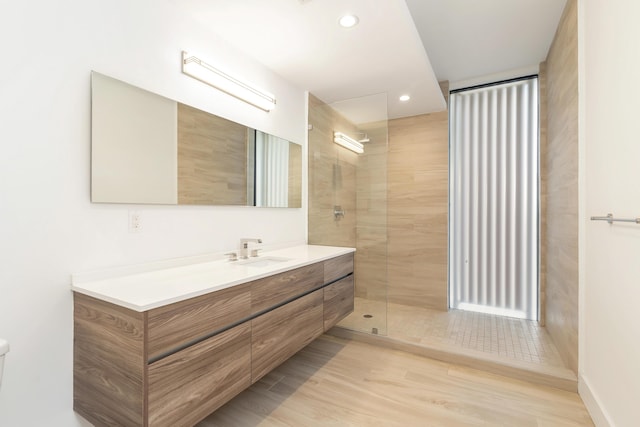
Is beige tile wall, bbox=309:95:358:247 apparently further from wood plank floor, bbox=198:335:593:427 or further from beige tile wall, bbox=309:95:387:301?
wood plank floor, bbox=198:335:593:427

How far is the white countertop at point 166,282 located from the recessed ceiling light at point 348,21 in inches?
60.1

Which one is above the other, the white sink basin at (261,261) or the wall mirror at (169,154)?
the wall mirror at (169,154)

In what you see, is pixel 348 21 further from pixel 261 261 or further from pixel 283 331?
pixel 283 331

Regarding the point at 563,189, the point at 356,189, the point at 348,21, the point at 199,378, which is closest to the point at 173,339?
the point at 199,378

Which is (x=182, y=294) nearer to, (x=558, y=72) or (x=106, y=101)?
(x=106, y=101)

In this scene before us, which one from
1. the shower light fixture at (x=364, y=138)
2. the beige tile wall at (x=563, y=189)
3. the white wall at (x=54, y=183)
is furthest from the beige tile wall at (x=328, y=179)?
the beige tile wall at (x=563, y=189)

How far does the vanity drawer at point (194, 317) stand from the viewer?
1.10 m

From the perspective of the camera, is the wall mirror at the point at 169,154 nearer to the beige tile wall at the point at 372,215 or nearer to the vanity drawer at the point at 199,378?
the vanity drawer at the point at 199,378

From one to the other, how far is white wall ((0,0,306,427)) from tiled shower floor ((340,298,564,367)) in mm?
1900

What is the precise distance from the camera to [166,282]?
139cm

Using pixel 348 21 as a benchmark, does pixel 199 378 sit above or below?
below

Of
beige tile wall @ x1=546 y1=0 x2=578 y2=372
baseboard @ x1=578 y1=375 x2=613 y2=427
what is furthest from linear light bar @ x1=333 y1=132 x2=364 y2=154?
baseboard @ x1=578 y1=375 x2=613 y2=427

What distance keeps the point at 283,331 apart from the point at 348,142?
1913 mm

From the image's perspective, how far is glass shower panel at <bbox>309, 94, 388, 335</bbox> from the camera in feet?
9.40
